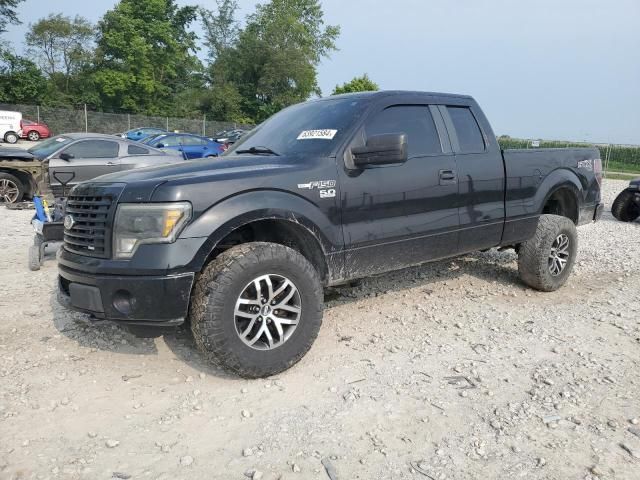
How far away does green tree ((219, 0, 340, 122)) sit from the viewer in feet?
165

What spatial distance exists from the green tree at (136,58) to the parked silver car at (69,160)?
3448 centimetres

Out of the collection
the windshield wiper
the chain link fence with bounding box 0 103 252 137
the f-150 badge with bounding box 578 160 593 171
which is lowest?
the f-150 badge with bounding box 578 160 593 171

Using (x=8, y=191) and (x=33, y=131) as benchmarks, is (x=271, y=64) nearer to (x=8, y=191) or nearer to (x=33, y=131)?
(x=33, y=131)

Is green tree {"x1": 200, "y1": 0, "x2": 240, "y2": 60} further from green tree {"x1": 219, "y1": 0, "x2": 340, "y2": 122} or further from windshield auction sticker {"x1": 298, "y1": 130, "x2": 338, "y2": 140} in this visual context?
windshield auction sticker {"x1": 298, "y1": 130, "x2": 338, "y2": 140}

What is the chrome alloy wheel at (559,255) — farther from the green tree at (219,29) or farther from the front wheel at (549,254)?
the green tree at (219,29)

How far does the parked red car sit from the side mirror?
32.6 m

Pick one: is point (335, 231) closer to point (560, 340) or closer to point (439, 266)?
point (560, 340)

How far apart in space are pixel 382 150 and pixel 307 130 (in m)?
0.76

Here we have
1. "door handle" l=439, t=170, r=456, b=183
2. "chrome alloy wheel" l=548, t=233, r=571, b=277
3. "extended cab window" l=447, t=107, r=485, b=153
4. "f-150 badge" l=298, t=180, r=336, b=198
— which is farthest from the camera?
"chrome alloy wheel" l=548, t=233, r=571, b=277

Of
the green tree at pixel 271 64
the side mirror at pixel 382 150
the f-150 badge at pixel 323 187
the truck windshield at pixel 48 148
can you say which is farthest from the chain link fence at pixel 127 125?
the f-150 badge at pixel 323 187

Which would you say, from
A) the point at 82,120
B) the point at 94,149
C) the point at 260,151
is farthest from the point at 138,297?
the point at 82,120

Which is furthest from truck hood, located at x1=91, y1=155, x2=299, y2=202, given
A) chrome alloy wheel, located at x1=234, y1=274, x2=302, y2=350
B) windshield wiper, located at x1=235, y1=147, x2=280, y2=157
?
chrome alloy wheel, located at x1=234, y1=274, x2=302, y2=350

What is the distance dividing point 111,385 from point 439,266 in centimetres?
400

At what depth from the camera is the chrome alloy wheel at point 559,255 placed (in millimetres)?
5406
